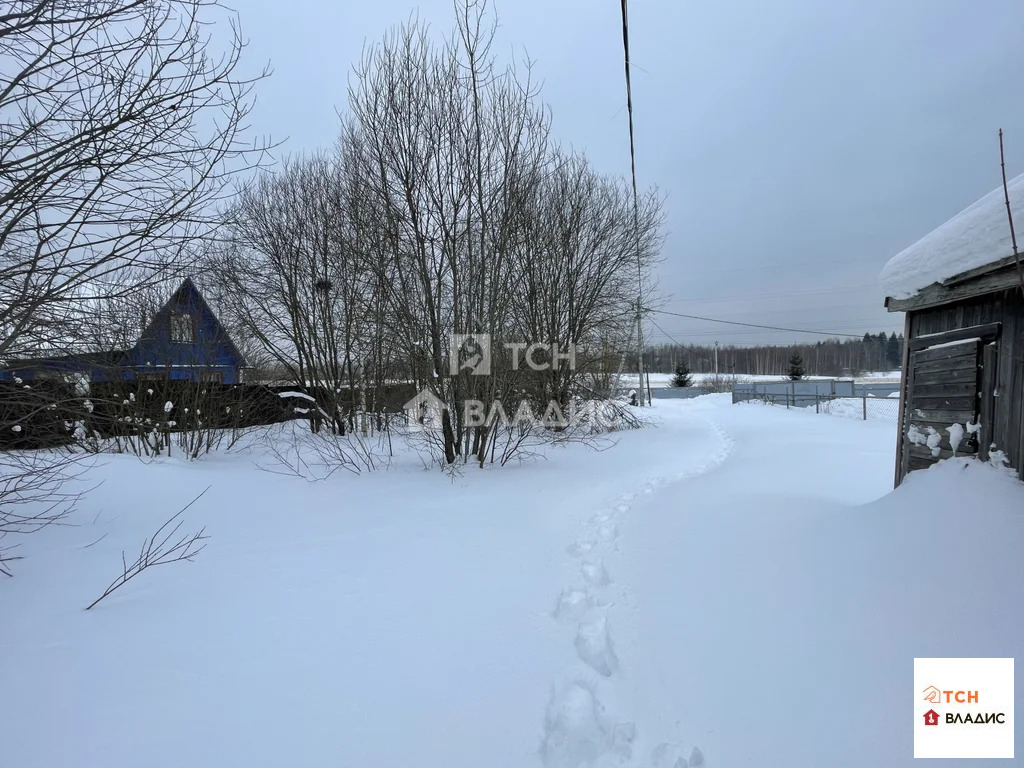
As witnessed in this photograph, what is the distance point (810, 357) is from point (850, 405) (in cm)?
5785

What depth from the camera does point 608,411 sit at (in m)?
12.8

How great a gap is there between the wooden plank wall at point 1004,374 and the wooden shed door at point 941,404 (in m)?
0.05

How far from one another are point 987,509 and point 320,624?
12.5ft

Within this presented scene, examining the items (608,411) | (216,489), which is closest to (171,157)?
(216,489)

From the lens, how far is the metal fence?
13.7 meters

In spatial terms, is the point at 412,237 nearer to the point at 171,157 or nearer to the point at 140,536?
the point at 171,157

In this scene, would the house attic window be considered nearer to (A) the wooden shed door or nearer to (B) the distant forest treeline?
(A) the wooden shed door

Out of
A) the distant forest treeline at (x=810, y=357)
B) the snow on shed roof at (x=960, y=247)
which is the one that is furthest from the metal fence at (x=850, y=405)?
the distant forest treeline at (x=810, y=357)

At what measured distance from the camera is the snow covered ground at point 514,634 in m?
1.77

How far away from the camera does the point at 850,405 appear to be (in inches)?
699
